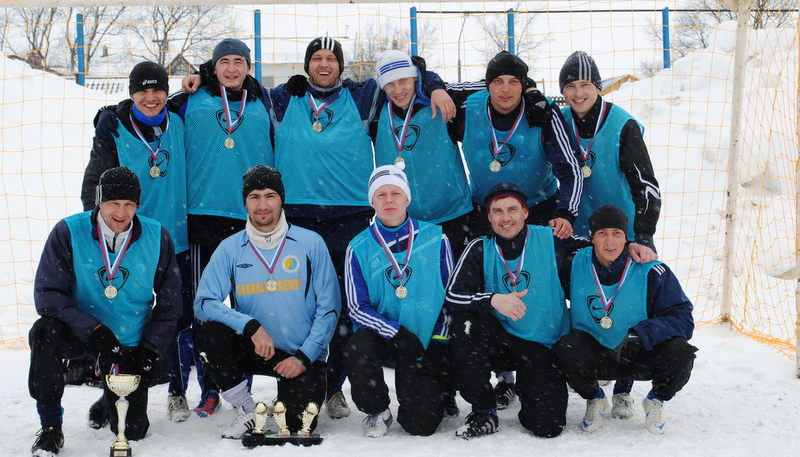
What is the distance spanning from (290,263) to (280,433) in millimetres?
866

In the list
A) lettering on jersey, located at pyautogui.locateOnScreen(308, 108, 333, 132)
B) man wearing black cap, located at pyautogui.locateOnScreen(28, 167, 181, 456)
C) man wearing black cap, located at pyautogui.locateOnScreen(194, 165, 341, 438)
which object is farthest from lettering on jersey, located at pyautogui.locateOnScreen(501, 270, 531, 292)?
man wearing black cap, located at pyautogui.locateOnScreen(28, 167, 181, 456)

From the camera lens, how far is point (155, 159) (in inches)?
161

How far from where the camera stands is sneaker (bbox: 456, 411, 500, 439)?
137 inches

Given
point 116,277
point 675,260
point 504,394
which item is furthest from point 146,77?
point 675,260

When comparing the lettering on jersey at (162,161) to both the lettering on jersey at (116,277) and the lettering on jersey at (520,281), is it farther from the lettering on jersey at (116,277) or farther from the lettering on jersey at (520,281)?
the lettering on jersey at (520,281)

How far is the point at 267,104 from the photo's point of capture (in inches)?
169

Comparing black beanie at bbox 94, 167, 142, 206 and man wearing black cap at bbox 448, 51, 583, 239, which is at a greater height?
man wearing black cap at bbox 448, 51, 583, 239

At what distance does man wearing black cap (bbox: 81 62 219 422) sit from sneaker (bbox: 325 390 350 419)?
25.3 inches

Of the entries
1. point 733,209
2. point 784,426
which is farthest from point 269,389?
point 733,209

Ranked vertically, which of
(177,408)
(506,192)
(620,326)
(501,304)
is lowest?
(177,408)

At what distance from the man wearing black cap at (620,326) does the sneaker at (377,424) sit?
92cm

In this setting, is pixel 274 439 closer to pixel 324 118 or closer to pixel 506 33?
pixel 324 118

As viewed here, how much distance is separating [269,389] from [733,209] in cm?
371

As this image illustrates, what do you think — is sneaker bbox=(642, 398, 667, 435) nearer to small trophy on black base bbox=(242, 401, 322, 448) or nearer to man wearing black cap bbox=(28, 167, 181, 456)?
small trophy on black base bbox=(242, 401, 322, 448)
